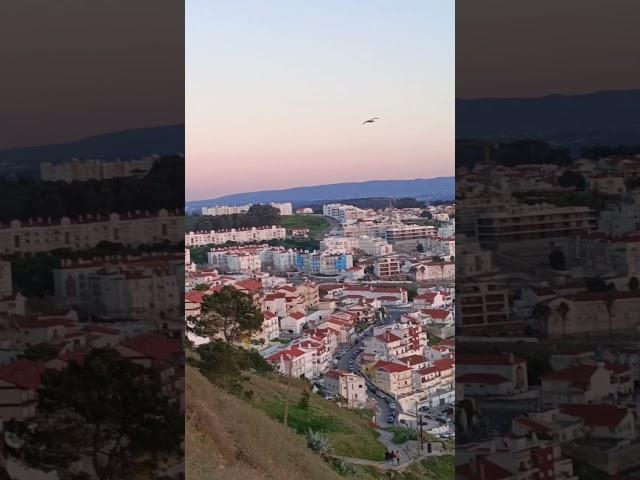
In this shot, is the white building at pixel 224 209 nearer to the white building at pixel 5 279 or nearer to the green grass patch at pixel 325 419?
the green grass patch at pixel 325 419

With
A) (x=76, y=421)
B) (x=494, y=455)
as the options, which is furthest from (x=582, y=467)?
(x=76, y=421)

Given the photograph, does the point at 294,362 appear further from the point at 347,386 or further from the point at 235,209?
the point at 235,209

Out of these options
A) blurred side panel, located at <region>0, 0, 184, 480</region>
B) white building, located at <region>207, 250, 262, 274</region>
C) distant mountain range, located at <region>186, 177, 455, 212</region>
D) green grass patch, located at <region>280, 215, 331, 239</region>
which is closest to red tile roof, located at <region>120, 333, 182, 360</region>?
blurred side panel, located at <region>0, 0, 184, 480</region>

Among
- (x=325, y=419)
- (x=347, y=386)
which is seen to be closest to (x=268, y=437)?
(x=325, y=419)

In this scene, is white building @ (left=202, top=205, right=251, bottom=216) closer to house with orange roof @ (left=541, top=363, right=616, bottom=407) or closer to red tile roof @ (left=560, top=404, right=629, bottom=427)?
house with orange roof @ (left=541, top=363, right=616, bottom=407)

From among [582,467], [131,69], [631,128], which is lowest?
[582,467]

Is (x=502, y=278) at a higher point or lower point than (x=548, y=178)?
lower

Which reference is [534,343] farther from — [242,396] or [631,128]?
[242,396]
